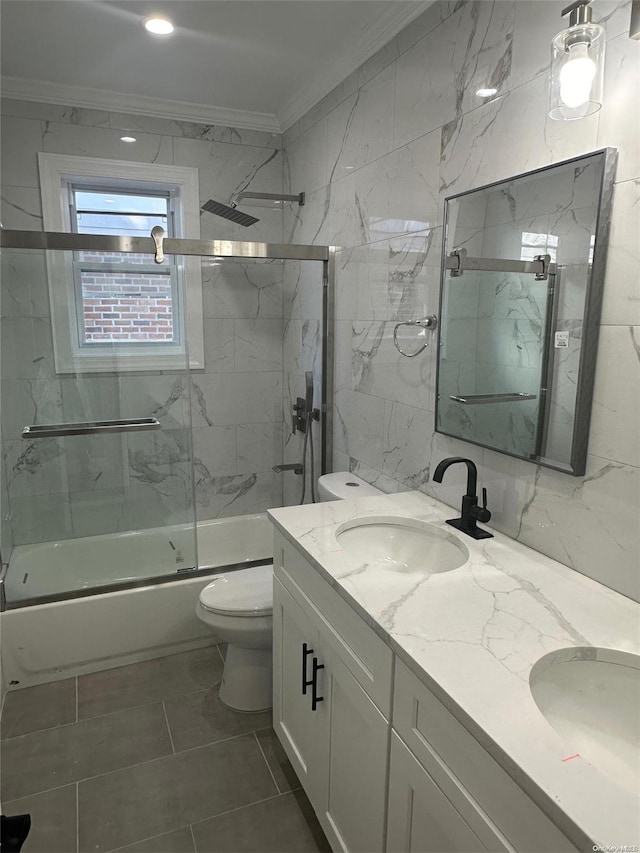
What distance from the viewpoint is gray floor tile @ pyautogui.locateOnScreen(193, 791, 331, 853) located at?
5.36ft

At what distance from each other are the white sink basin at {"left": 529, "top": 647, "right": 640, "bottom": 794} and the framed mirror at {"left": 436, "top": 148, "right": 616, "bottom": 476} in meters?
0.48

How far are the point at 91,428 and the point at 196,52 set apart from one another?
1696 mm

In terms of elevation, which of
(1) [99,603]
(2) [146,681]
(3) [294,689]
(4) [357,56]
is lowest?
(2) [146,681]

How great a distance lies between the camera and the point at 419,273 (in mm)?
2029

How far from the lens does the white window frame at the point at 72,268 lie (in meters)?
2.49

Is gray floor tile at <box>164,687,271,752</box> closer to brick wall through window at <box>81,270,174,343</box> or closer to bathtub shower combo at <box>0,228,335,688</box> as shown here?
bathtub shower combo at <box>0,228,335,688</box>

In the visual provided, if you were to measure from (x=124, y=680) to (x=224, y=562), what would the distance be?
88cm

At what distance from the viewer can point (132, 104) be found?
2877mm

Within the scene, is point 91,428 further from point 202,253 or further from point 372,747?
point 372,747

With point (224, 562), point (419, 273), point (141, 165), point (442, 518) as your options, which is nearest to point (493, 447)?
point (442, 518)

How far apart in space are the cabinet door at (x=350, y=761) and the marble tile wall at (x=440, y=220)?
25.0 inches

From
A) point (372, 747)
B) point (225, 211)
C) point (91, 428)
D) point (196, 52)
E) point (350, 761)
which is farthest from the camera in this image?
point (225, 211)

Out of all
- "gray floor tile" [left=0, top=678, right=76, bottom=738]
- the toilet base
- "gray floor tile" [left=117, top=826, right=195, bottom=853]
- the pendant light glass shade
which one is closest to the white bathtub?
"gray floor tile" [left=0, top=678, right=76, bottom=738]

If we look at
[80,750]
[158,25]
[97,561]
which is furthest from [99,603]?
[158,25]
